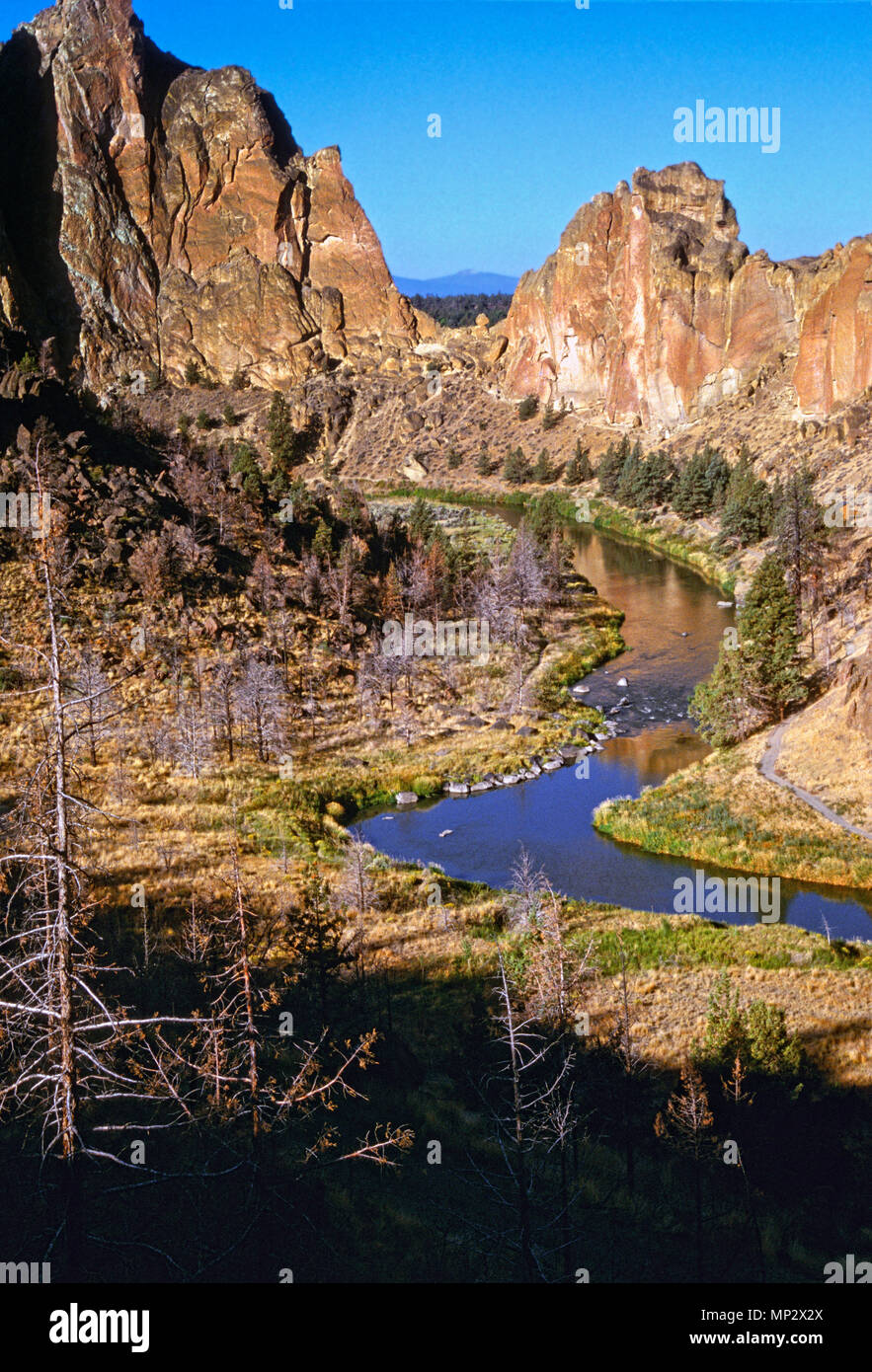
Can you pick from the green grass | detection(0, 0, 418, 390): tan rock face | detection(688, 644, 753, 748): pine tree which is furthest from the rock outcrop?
the green grass

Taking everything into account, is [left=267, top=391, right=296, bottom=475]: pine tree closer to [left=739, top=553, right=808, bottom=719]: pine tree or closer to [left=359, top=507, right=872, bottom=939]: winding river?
[left=359, top=507, right=872, bottom=939]: winding river

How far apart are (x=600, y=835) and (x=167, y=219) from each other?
113 m

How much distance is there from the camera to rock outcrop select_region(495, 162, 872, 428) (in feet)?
238

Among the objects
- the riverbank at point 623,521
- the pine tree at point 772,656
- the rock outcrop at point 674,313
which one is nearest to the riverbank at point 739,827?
the pine tree at point 772,656

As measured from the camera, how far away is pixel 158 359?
115938 mm

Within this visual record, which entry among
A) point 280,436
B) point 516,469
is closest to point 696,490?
point 516,469

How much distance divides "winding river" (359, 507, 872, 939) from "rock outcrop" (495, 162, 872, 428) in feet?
126

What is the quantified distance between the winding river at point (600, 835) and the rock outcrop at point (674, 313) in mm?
38255

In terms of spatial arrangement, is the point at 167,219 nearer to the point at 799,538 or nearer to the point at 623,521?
the point at 623,521

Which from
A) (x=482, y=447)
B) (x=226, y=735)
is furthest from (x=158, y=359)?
(x=226, y=735)

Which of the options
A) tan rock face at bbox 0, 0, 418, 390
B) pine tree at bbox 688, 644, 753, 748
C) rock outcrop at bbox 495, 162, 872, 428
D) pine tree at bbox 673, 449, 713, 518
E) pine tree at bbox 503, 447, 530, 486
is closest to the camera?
pine tree at bbox 688, 644, 753, 748

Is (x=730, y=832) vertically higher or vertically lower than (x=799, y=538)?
lower

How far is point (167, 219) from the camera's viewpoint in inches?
4579
